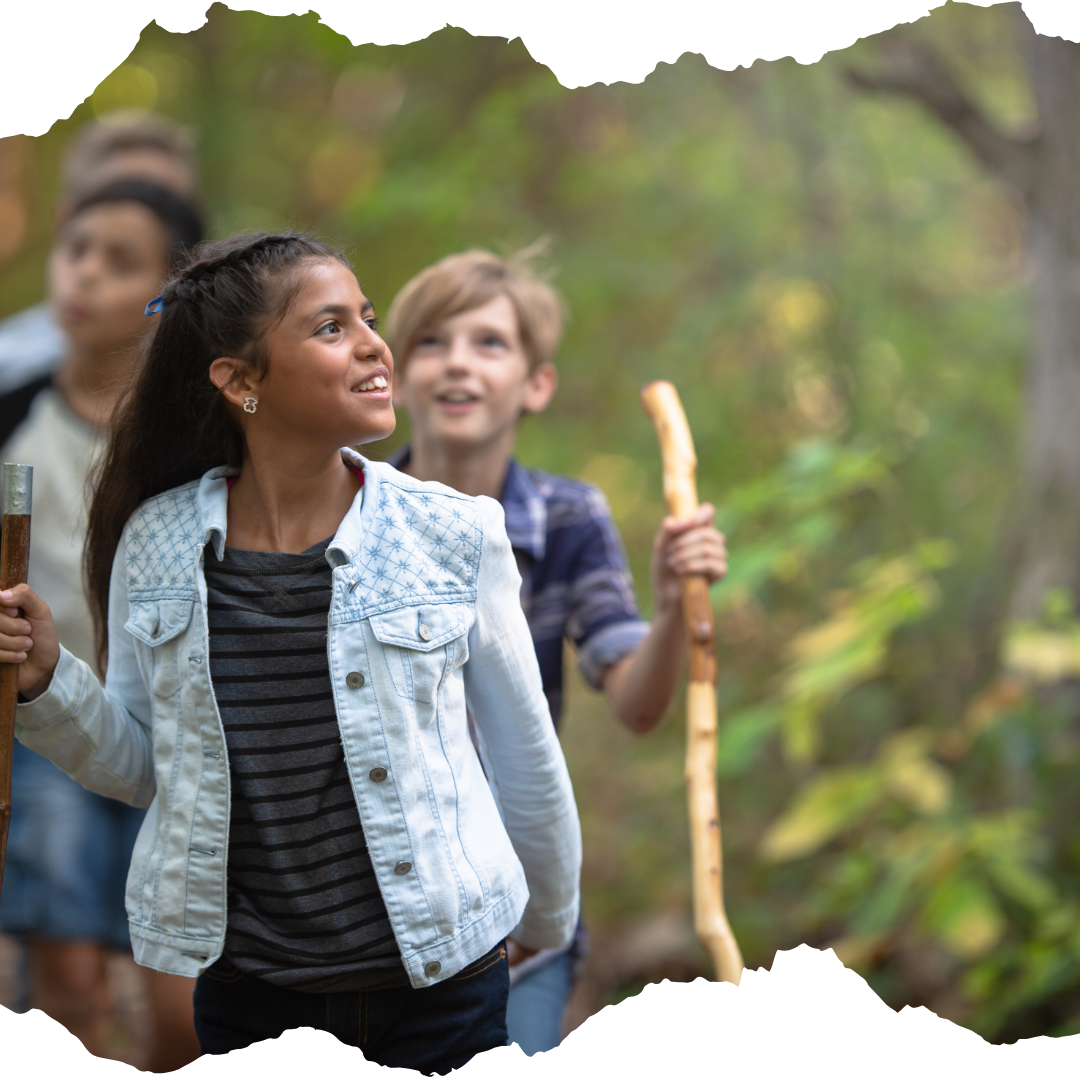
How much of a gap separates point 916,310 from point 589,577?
2211mm

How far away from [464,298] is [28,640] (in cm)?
78

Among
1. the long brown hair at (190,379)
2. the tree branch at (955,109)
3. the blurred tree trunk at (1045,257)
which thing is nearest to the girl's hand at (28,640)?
the long brown hair at (190,379)

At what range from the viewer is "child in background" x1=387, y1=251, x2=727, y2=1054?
1498 millimetres

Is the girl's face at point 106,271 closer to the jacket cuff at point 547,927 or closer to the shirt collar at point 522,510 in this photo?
the shirt collar at point 522,510

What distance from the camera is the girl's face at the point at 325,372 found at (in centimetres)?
103

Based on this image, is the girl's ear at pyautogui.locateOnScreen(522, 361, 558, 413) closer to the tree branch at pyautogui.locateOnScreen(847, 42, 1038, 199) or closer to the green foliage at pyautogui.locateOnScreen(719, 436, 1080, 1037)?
the green foliage at pyautogui.locateOnScreen(719, 436, 1080, 1037)

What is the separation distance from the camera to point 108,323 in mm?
1827

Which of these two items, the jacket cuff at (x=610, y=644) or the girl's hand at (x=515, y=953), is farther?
the jacket cuff at (x=610, y=644)

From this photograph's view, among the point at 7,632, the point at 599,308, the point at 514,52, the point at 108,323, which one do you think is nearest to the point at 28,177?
the point at 514,52

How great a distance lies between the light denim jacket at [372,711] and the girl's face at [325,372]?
86 millimetres

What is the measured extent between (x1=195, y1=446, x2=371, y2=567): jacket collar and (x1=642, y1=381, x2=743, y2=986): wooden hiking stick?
0.47m

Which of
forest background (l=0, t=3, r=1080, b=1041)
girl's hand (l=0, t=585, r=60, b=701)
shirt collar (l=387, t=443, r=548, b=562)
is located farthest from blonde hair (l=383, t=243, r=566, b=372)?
forest background (l=0, t=3, r=1080, b=1041)

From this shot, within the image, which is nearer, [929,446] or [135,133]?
[135,133]

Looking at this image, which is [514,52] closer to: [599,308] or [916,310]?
[599,308]
